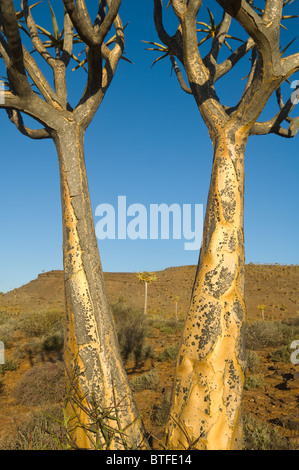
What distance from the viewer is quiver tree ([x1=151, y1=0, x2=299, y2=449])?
328cm

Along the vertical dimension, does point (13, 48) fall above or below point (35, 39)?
below

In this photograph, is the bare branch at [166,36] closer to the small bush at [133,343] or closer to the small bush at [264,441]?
the small bush at [264,441]

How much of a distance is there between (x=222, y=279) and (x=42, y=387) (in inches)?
244

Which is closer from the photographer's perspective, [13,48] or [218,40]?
[13,48]

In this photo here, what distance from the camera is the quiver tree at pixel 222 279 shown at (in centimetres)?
328

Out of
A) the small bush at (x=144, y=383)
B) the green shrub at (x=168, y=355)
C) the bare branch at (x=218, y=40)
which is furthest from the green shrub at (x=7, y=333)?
the bare branch at (x=218, y=40)

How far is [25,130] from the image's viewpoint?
5.30m

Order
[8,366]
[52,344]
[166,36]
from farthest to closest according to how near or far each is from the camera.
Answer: [52,344] → [8,366] → [166,36]

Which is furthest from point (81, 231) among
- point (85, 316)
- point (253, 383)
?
point (253, 383)

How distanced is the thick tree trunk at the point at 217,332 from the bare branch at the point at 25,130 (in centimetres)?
254

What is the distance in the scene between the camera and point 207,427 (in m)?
3.21

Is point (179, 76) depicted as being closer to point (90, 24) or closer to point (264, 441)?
point (90, 24)

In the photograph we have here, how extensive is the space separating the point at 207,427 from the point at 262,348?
953cm

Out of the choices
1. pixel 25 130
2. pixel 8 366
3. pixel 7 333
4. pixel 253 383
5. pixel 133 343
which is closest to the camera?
pixel 25 130
